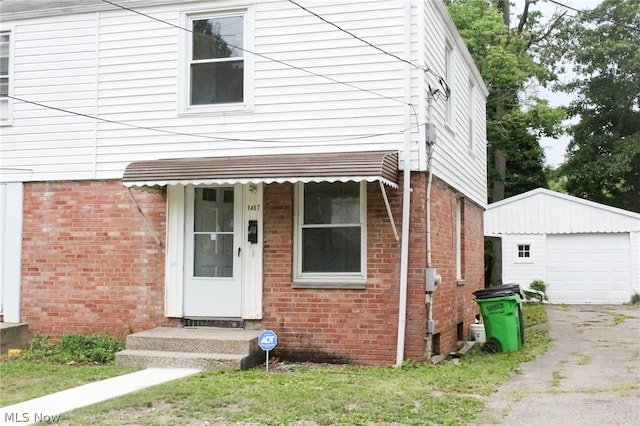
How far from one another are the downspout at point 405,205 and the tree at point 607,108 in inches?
859

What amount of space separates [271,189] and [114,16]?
379cm

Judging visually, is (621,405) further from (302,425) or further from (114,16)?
(114,16)

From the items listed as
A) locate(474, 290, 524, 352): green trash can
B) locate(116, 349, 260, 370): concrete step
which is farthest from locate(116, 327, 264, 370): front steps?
locate(474, 290, 524, 352): green trash can

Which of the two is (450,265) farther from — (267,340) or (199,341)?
(199,341)

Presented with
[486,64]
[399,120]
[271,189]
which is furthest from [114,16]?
[486,64]

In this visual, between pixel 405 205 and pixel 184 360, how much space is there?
352cm

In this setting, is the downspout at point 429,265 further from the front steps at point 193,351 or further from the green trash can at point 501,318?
the front steps at point 193,351

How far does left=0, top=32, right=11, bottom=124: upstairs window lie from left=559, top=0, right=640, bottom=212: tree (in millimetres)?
23778

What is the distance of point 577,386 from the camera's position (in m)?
7.90

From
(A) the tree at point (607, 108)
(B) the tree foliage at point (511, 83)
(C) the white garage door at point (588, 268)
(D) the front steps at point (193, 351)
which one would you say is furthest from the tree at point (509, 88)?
(D) the front steps at point (193, 351)

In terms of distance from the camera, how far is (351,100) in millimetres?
9539

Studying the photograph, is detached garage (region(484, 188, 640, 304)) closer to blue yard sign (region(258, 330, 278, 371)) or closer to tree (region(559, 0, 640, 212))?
tree (region(559, 0, 640, 212))

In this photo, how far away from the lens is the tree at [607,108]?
28.7 metres

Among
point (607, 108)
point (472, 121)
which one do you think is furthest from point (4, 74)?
point (607, 108)
